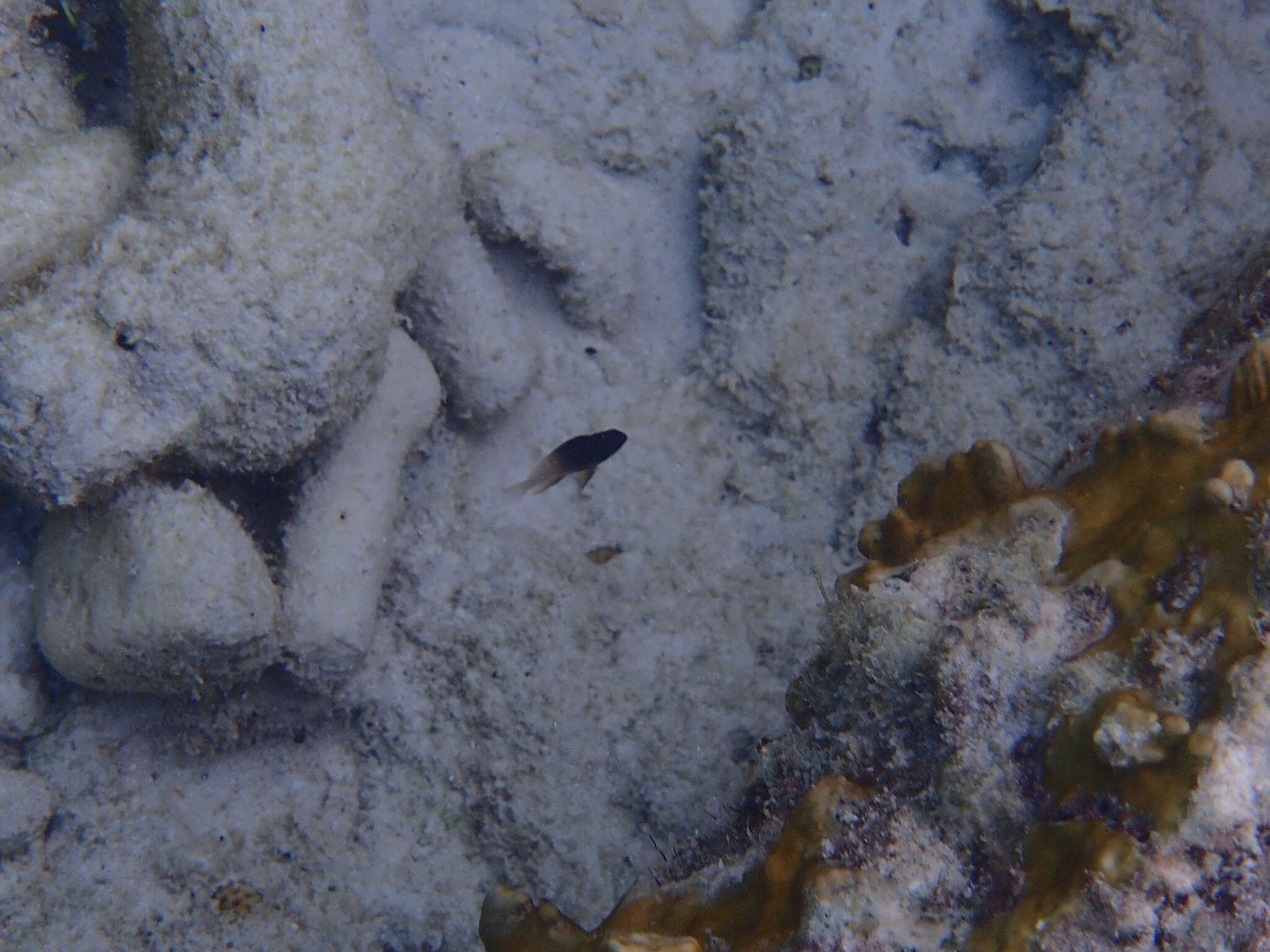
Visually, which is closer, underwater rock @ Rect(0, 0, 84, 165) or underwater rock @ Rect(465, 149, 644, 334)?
underwater rock @ Rect(0, 0, 84, 165)

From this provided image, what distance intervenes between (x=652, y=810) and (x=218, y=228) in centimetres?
247

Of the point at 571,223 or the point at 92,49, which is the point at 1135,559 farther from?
the point at 92,49

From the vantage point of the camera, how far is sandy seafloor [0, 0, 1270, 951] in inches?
123

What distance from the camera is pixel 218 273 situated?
2422 mm

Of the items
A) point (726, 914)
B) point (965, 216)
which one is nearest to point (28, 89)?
point (726, 914)

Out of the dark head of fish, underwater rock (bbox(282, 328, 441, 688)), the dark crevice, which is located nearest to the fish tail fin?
the dark head of fish

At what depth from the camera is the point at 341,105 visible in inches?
101

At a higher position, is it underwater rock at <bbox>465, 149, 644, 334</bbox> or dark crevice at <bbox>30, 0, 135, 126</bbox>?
dark crevice at <bbox>30, 0, 135, 126</bbox>

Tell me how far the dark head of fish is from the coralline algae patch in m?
1.28

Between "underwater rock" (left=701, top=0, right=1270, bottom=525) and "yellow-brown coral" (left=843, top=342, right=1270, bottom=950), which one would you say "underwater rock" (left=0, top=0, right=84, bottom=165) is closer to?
"underwater rock" (left=701, top=0, right=1270, bottom=525)

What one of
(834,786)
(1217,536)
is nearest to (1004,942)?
(834,786)

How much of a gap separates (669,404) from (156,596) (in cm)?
207

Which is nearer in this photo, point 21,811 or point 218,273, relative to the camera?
point 218,273

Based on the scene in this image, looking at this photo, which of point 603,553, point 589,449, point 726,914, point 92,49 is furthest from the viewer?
point 603,553
